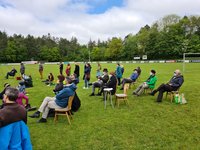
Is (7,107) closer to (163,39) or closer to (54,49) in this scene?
(163,39)

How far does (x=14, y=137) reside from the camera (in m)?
3.04

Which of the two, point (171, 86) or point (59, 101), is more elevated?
point (171, 86)

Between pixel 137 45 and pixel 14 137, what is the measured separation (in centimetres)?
7411

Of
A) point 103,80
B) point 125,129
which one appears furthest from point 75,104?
point 103,80

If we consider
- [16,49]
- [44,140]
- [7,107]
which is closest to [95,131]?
[44,140]

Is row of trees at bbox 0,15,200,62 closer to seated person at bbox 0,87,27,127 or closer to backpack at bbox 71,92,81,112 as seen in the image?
backpack at bbox 71,92,81,112

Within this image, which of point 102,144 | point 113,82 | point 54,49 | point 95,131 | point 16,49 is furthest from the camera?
point 54,49

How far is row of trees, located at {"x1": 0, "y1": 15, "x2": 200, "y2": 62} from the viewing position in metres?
64.6

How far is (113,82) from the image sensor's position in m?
9.30

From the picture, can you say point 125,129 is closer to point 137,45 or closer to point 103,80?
point 103,80

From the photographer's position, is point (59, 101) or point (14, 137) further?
point (59, 101)

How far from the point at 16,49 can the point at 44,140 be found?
253 feet

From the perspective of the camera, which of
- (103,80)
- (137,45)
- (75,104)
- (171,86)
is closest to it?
(75,104)

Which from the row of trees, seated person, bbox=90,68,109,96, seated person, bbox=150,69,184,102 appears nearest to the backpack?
seated person, bbox=90,68,109,96
